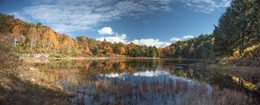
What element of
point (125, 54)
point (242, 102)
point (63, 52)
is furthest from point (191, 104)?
point (125, 54)

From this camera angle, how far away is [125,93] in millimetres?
10805

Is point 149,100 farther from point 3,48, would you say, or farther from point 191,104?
point 3,48

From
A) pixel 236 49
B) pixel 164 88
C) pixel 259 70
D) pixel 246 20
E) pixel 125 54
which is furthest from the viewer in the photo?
pixel 125 54

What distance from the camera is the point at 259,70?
65.9ft

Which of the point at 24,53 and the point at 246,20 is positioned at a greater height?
the point at 246,20

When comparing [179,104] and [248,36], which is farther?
[248,36]

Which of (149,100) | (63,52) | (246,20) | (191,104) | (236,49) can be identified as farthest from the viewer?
(63,52)

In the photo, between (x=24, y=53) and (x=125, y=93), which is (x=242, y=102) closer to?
(x=125, y=93)

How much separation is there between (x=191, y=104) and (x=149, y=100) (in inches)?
121

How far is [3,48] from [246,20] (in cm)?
4635

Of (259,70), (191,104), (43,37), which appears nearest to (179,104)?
(191,104)

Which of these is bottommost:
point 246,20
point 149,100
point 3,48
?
point 149,100

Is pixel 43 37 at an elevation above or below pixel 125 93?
above

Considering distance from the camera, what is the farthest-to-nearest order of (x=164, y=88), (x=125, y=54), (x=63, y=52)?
(x=125, y=54)
(x=63, y=52)
(x=164, y=88)
